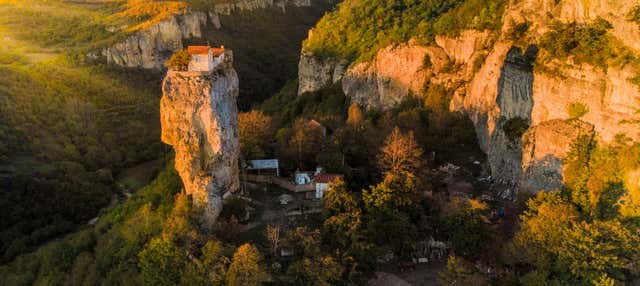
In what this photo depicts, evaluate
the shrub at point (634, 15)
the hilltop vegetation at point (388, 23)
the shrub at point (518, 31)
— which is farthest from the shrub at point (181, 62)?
the hilltop vegetation at point (388, 23)

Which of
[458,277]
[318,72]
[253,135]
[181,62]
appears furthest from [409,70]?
[458,277]

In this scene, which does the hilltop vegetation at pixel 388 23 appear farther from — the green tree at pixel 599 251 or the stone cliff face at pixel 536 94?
the green tree at pixel 599 251

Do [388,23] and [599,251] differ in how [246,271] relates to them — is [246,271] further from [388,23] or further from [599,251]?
[388,23]

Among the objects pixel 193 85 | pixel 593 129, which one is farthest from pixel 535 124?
pixel 193 85

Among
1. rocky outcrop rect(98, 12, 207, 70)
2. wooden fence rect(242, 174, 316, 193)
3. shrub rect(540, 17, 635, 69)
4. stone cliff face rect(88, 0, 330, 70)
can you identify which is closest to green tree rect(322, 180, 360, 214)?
wooden fence rect(242, 174, 316, 193)

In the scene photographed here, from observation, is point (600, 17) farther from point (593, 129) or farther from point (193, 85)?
point (193, 85)
